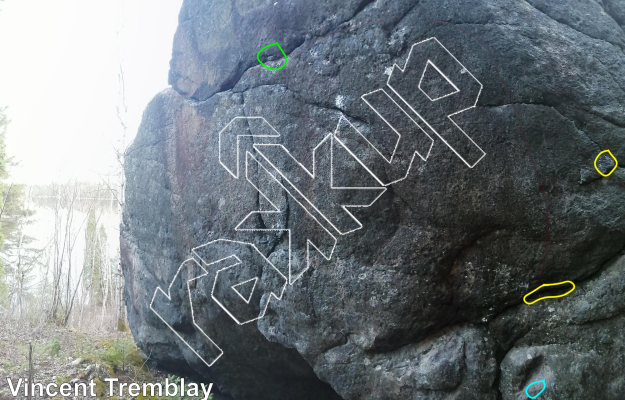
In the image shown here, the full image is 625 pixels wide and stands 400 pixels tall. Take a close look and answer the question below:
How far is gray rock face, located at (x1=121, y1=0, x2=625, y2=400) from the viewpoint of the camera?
8.36ft

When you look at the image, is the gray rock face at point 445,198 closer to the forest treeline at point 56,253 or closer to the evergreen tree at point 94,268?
the forest treeline at point 56,253

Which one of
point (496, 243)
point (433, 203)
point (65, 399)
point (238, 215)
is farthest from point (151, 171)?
point (496, 243)

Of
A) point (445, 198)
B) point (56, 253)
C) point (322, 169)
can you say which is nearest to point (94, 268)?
point (56, 253)

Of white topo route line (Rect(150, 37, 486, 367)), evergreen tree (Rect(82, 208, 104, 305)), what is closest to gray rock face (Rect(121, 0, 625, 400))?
white topo route line (Rect(150, 37, 486, 367))

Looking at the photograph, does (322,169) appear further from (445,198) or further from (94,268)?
(94,268)

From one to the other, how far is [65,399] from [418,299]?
332 cm

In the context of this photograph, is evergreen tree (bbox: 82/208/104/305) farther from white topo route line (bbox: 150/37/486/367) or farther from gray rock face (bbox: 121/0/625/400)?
gray rock face (bbox: 121/0/625/400)

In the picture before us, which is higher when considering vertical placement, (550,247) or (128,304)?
(550,247)

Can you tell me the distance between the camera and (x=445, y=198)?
8.69 feet

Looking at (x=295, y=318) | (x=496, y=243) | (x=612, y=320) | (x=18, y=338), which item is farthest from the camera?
(x=18, y=338)

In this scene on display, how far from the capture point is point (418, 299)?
271 cm

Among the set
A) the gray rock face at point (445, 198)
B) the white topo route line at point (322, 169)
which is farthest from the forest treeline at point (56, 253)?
the gray rock face at point (445, 198)

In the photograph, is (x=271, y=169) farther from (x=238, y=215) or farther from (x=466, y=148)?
(x=466, y=148)

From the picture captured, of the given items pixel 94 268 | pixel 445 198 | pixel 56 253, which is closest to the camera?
pixel 445 198
